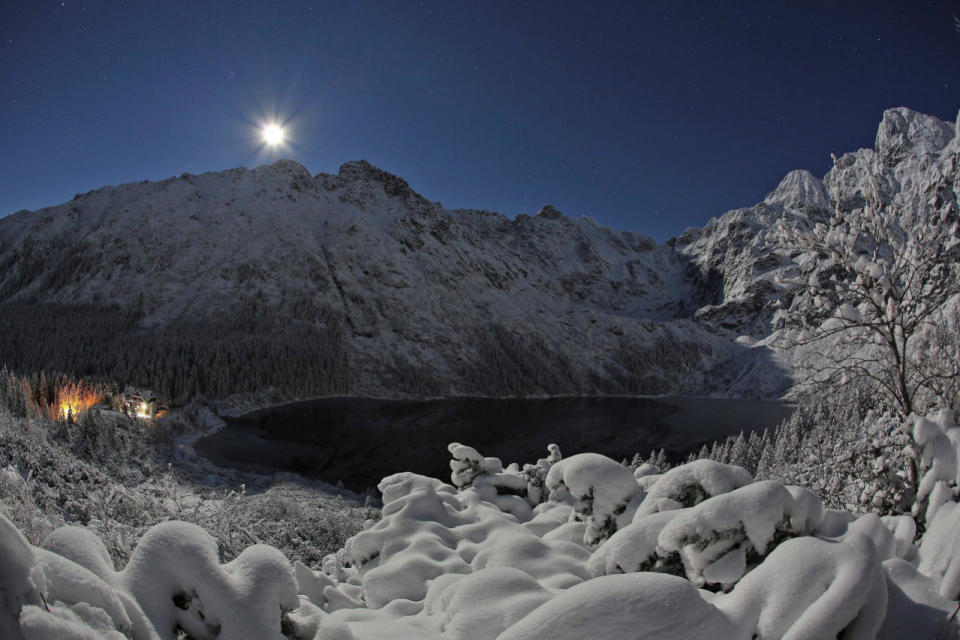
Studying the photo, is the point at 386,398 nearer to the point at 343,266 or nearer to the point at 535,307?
the point at 343,266

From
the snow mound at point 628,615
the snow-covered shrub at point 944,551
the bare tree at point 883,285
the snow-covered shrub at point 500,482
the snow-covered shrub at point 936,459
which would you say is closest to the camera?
the snow mound at point 628,615

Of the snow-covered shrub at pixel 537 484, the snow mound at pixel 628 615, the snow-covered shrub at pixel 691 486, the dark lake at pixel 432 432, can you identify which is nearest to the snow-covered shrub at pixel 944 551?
the snow-covered shrub at pixel 691 486

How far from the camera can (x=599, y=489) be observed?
6961mm

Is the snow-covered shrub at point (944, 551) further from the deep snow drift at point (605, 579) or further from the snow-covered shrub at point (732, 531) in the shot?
the snow-covered shrub at point (732, 531)

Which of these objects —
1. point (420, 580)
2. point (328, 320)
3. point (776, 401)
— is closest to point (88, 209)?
point (328, 320)

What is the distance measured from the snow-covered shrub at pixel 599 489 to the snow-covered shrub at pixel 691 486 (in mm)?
1186

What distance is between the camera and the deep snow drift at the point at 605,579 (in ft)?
9.40

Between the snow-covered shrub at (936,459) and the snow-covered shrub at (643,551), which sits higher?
the snow-covered shrub at (936,459)

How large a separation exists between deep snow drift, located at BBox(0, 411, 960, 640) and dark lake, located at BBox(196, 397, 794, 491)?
127 ft

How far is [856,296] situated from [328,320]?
142 meters

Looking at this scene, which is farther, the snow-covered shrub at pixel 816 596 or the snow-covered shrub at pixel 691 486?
the snow-covered shrub at pixel 691 486

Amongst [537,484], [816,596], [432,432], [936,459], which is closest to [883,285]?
[936,459]

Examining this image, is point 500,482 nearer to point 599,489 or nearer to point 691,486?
point 599,489

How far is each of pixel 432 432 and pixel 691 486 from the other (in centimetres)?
6867
